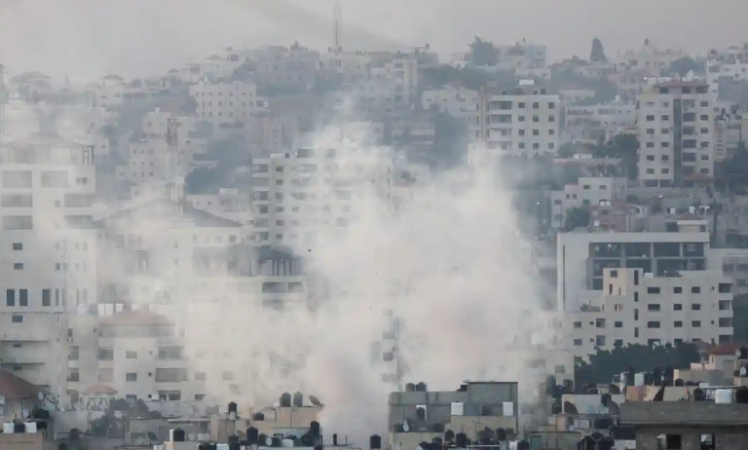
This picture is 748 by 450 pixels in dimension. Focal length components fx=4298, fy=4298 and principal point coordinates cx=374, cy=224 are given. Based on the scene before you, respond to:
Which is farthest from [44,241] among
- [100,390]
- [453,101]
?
[453,101]

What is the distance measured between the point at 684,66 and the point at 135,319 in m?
47.4

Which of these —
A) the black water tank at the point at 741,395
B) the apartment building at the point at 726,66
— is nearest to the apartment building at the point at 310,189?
the apartment building at the point at 726,66

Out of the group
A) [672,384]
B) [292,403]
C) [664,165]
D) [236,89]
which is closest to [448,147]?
[664,165]

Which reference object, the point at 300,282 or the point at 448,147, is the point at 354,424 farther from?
the point at 448,147

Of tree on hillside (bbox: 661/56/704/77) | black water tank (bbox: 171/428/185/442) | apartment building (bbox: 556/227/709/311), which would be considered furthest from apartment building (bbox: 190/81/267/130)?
black water tank (bbox: 171/428/185/442)

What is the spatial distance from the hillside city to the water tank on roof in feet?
0.35

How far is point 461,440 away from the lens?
38.9m

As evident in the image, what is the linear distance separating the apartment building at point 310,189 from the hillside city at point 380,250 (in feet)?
0.28

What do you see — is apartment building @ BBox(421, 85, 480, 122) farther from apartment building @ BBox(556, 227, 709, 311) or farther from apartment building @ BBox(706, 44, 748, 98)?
apartment building @ BBox(556, 227, 709, 311)

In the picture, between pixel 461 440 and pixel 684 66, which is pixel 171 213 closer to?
pixel 684 66

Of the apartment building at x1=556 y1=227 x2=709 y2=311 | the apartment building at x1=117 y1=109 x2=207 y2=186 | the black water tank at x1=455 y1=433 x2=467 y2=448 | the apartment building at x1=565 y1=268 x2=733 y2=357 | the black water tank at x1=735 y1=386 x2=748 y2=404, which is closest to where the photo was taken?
the black water tank at x1=735 y1=386 x2=748 y2=404

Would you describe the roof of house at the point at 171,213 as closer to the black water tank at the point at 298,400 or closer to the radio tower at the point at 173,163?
the radio tower at the point at 173,163

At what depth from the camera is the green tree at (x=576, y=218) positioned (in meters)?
80.6

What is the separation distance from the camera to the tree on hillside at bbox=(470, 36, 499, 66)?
4213 inches
